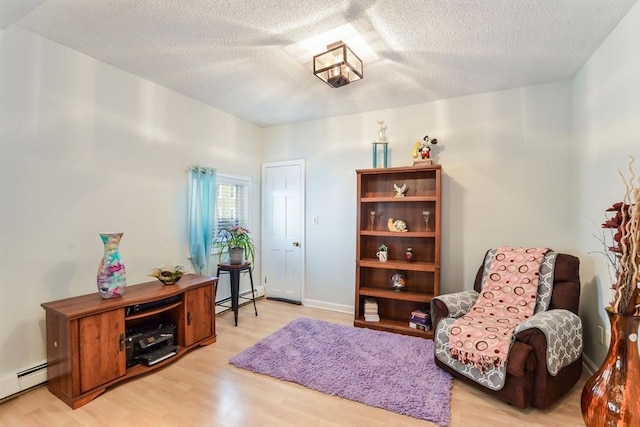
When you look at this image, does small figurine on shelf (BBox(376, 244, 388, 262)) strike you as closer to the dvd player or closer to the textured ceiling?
the textured ceiling

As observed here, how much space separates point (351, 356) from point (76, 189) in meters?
2.83

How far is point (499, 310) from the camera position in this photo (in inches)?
99.5

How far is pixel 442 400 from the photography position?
6.59 feet

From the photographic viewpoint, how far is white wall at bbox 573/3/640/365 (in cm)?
194

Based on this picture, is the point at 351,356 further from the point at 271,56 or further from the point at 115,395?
the point at 271,56

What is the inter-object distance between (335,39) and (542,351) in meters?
2.67

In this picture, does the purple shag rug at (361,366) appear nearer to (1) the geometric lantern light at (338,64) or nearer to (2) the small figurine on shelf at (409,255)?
(2) the small figurine on shelf at (409,255)

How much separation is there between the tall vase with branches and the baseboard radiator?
3642 millimetres

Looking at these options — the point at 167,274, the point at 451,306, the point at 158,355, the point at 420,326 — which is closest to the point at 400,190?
the point at 451,306

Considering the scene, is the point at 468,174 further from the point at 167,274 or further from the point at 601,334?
the point at 167,274

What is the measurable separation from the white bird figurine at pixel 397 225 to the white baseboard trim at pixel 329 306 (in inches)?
49.9

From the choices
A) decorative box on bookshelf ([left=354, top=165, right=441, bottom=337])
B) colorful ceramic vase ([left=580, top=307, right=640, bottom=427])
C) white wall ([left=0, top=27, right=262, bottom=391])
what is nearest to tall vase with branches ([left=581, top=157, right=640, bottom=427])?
colorful ceramic vase ([left=580, top=307, right=640, bottom=427])

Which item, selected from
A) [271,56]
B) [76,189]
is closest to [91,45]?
[76,189]

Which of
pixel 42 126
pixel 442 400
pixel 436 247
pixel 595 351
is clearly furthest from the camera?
pixel 436 247
